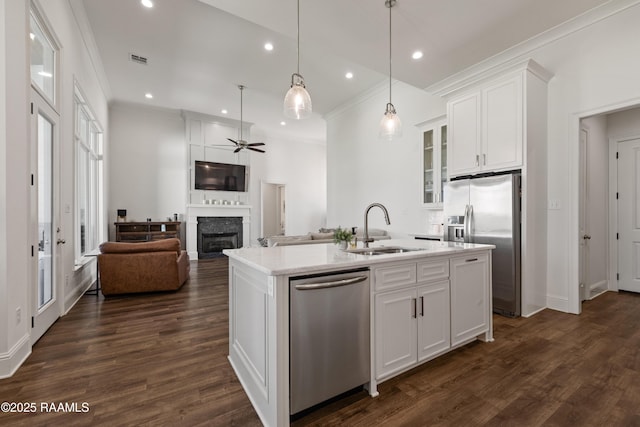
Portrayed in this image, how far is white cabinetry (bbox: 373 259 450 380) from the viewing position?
1962 millimetres

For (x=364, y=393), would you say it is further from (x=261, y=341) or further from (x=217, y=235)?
(x=217, y=235)

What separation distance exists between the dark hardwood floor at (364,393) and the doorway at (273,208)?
655 cm

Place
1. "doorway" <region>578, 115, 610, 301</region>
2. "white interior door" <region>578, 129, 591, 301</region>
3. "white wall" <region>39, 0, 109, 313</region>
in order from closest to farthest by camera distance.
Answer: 1. "white wall" <region>39, 0, 109, 313</region>
2. "white interior door" <region>578, 129, 591, 301</region>
3. "doorway" <region>578, 115, 610, 301</region>

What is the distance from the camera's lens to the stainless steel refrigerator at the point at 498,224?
3.37m

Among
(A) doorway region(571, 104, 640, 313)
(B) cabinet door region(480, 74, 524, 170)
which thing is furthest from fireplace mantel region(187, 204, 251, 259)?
(A) doorway region(571, 104, 640, 313)

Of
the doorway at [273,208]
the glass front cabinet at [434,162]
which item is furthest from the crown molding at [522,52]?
the doorway at [273,208]

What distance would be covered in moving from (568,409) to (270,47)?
5.29 m

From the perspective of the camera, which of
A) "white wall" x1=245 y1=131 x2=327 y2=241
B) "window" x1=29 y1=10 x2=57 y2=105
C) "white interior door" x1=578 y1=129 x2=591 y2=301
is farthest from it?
"white wall" x1=245 y1=131 x2=327 y2=241

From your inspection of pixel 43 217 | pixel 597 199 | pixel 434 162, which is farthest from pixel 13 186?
pixel 597 199

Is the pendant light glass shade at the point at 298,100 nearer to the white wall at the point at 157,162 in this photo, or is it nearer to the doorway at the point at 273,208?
the white wall at the point at 157,162

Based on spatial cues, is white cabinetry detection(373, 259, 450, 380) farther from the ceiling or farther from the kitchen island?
the ceiling

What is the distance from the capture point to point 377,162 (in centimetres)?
634

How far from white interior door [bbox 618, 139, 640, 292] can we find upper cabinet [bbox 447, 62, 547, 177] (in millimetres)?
1958

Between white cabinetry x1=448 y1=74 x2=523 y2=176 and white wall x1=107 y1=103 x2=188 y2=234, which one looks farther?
white wall x1=107 y1=103 x2=188 y2=234
